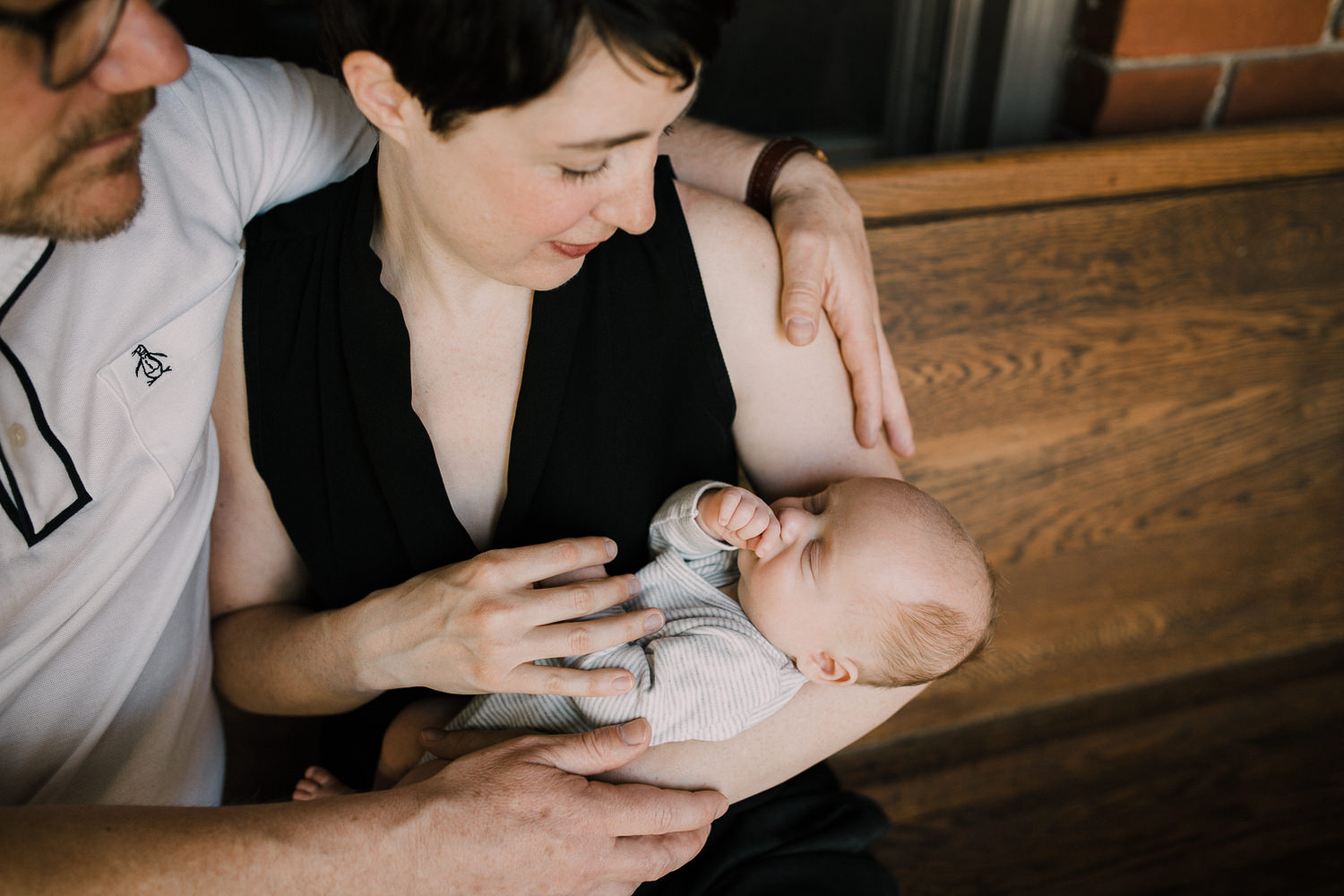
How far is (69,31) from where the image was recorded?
746 mm

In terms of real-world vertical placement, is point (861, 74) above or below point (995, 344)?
above

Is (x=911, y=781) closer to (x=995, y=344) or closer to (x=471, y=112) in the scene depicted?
(x=995, y=344)

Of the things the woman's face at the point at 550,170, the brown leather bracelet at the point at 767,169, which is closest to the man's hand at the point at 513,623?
the woman's face at the point at 550,170

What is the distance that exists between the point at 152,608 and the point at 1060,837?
5.63 ft

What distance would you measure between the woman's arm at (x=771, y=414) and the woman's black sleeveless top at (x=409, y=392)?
35mm

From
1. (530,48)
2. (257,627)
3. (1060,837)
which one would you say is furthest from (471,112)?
(1060,837)

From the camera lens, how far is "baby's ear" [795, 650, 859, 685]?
1.12 m

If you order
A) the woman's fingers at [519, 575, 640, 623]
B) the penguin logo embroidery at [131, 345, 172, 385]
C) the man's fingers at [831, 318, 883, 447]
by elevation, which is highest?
the penguin logo embroidery at [131, 345, 172, 385]

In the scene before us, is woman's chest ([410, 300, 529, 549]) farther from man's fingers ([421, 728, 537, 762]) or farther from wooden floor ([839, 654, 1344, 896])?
wooden floor ([839, 654, 1344, 896])

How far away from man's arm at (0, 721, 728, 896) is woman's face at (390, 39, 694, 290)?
0.55 metres

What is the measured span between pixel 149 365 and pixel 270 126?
36cm

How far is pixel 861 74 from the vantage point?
205 centimetres

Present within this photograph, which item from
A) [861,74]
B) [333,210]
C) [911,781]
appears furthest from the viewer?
[861,74]

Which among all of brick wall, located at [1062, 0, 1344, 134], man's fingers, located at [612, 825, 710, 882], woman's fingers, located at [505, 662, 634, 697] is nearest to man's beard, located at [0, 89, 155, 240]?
woman's fingers, located at [505, 662, 634, 697]
